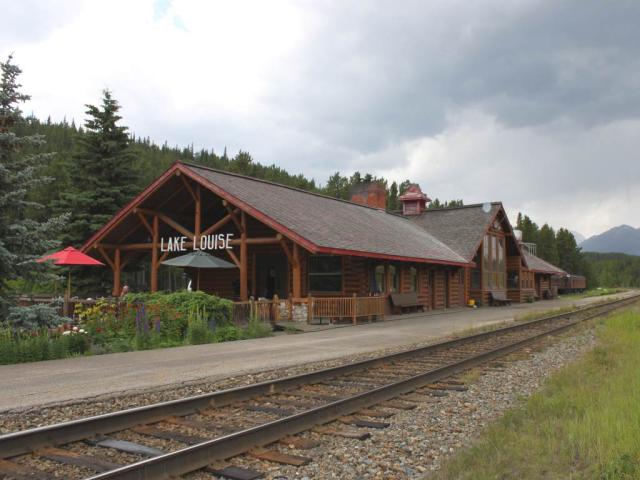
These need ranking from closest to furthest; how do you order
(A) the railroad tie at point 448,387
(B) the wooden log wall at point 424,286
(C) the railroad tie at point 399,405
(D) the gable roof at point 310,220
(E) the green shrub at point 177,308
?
(C) the railroad tie at point 399,405 < (A) the railroad tie at point 448,387 < (E) the green shrub at point 177,308 < (D) the gable roof at point 310,220 < (B) the wooden log wall at point 424,286

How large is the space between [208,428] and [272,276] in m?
18.7

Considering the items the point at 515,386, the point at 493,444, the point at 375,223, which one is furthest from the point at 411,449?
the point at 375,223

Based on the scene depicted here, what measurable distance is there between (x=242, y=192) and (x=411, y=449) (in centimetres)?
1634

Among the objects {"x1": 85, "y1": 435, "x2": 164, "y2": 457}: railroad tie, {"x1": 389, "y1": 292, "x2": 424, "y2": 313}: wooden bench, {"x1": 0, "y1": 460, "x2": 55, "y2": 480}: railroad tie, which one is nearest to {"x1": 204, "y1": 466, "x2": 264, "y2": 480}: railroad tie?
{"x1": 85, "y1": 435, "x2": 164, "y2": 457}: railroad tie

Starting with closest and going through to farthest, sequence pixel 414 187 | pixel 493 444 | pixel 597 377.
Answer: pixel 493 444 → pixel 597 377 → pixel 414 187

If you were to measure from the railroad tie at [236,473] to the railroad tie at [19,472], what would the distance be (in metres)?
1.26

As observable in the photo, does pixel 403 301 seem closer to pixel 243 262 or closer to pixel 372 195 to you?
pixel 243 262

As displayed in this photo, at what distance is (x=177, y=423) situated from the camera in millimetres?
6191

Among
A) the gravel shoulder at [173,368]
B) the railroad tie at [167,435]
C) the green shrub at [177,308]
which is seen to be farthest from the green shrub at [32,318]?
the railroad tie at [167,435]

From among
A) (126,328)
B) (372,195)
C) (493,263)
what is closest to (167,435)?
(126,328)

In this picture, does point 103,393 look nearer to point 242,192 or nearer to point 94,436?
point 94,436

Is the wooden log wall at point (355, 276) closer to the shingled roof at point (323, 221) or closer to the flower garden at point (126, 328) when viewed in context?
the shingled roof at point (323, 221)

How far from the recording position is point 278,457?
515 cm

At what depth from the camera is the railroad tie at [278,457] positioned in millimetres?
5047
